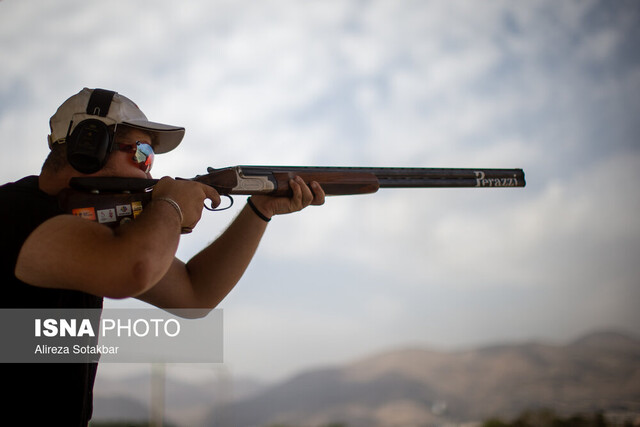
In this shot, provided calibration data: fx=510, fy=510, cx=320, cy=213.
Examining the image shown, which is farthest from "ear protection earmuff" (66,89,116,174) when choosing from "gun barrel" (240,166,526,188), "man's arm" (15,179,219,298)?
"gun barrel" (240,166,526,188)

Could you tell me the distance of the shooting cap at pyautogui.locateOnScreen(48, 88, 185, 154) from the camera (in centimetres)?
154

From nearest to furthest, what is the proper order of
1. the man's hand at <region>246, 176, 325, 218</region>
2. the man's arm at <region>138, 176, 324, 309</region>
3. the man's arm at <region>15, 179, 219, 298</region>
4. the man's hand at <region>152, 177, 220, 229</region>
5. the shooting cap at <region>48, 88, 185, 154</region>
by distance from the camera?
the man's arm at <region>15, 179, 219, 298</region>, the man's hand at <region>152, 177, 220, 229</region>, the shooting cap at <region>48, 88, 185, 154</region>, the man's arm at <region>138, 176, 324, 309</region>, the man's hand at <region>246, 176, 325, 218</region>

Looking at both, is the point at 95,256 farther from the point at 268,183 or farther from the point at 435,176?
the point at 435,176

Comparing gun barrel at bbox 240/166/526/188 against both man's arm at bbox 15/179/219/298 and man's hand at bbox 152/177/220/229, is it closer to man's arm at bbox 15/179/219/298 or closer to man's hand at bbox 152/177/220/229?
man's hand at bbox 152/177/220/229

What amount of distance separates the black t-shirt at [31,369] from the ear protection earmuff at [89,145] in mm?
174

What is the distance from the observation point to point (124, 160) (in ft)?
5.29

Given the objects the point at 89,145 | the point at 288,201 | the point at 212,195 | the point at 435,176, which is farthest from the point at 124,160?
the point at 435,176

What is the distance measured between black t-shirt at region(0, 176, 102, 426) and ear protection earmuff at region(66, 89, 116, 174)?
6.8 inches

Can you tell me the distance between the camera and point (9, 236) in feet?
3.97

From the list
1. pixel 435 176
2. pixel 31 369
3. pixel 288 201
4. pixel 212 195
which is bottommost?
pixel 31 369

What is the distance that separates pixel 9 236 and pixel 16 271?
9 cm

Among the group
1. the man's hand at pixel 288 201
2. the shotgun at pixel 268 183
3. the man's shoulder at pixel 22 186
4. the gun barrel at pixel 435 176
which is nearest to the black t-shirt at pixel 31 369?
the man's shoulder at pixel 22 186

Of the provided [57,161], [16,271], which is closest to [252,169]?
[57,161]

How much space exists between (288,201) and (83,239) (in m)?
0.97
